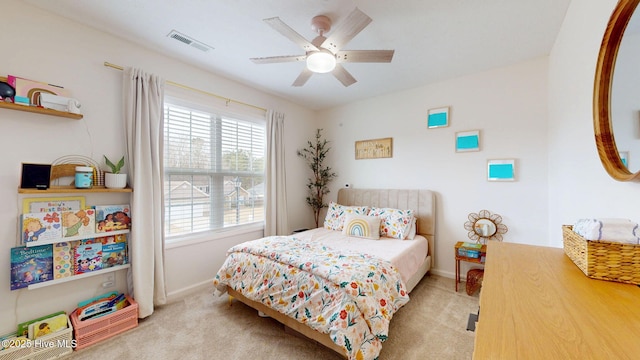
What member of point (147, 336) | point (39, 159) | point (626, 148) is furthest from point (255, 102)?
point (626, 148)

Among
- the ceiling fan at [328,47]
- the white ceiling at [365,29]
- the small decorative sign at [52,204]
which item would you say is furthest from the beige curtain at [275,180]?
the small decorative sign at [52,204]

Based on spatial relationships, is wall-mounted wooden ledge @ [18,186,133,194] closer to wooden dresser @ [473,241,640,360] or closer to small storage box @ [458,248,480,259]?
wooden dresser @ [473,241,640,360]

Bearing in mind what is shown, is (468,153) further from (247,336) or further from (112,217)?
(112,217)

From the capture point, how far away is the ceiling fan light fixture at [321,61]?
1.83 m

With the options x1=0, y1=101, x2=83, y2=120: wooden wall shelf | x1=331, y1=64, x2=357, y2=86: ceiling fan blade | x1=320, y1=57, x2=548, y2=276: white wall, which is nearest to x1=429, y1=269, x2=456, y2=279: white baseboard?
x1=320, y1=57, x2=548, y2=276: white wall

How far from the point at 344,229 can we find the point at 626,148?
8.33 ft

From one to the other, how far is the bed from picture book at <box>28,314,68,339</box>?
3.65 feet

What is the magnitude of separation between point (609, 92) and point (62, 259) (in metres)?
3.65

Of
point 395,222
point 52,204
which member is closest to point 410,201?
point 395,222

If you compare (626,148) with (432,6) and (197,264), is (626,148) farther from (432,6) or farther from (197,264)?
(197,264)

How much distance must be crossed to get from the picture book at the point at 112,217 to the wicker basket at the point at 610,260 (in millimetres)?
3110

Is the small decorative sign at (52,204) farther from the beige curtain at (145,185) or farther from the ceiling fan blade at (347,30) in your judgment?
the ceiling fan blade at (347,30)

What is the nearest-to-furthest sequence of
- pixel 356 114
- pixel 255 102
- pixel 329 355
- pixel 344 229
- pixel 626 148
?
pixel 626 148 < pixel 329 355 < pixel 344 229 < pixel 255 102 < pixel 356 114

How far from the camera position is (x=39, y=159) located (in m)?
1.86
